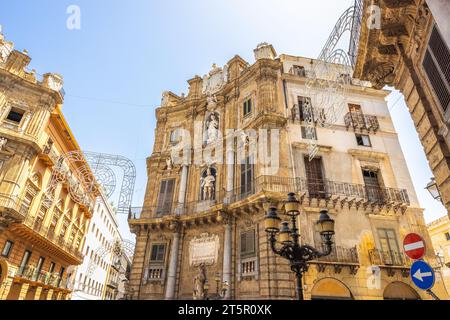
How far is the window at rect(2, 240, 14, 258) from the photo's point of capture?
17516 millimetres

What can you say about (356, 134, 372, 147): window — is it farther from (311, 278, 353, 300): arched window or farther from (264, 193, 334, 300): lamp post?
(264, 193, 334, 300): lamp post

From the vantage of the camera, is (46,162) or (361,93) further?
(46,162)

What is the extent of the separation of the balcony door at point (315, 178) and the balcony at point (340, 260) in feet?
9.18

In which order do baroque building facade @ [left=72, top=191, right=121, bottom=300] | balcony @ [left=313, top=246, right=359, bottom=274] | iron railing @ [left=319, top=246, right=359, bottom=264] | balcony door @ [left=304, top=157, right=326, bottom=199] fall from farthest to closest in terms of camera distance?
baroque building facade @ [left=72, top=191, right=121, bottom=300] < balcony door @ [left=304, top=157, right=326, bottom=199] < iron railing @ [left=319, top=246, right=359, bottom=264] < balcony @ [left=313, top=246, right=359, bottom=274]

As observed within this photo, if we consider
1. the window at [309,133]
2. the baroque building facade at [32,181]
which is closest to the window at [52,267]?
the baroque building facade at [32,181]

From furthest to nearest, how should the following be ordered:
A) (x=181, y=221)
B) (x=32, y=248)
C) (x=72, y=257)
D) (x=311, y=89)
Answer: (x=72, y=257) < (x=32, y=248) < (x=311, y=89) < (x=181, y=221)

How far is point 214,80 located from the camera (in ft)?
73.5

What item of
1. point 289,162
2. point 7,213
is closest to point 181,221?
point 289,162

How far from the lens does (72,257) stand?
26.8 meters

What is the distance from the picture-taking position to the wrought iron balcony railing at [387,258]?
41.7 feet

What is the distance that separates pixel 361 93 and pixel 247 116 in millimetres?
8010

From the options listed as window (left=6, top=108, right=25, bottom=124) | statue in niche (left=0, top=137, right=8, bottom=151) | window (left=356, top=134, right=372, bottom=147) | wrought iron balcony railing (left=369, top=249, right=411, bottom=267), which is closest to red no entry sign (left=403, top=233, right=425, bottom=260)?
wrought iron balcony railing (left=369, top=249, right=411, bottom=267)

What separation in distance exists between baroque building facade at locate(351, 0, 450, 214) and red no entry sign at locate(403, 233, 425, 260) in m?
1.08
